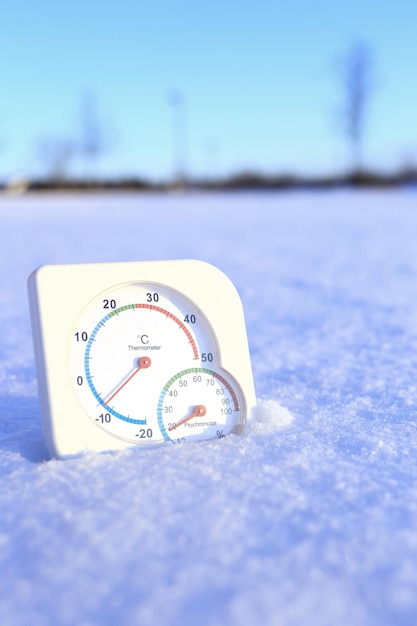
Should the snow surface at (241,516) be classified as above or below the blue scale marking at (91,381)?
below

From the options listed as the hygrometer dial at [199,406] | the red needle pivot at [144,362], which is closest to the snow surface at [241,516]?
the hygrometer dial at [199,406]

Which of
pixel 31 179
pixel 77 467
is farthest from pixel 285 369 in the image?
pixel 31 179

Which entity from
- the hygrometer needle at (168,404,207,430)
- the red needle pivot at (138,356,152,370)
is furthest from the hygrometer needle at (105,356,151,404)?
the hygrometer needle at (168,404,207,430)

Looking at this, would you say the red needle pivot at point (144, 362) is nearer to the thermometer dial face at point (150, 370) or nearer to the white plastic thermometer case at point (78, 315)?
the thermometer dial face at point (150, 370)

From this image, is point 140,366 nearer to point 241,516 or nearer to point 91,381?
point 91,381

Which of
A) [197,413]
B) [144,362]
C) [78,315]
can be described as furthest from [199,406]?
[78,315]

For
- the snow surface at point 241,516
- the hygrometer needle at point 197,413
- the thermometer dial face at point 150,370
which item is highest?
the thermometer dial face at point 150,370

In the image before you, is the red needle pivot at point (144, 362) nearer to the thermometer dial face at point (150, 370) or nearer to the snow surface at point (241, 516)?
the thermometer dial face at point (150, 370)

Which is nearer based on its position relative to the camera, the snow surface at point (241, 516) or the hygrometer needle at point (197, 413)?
the snow surface at point (241, 516)
